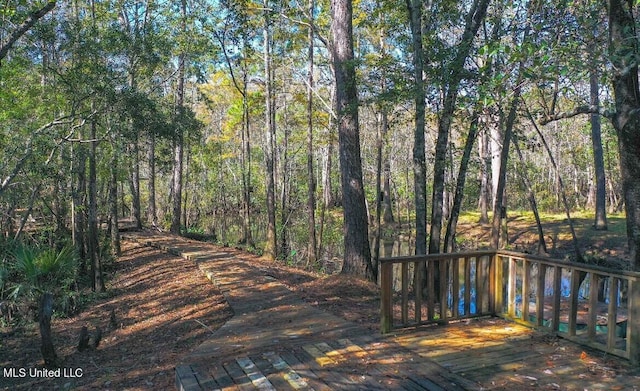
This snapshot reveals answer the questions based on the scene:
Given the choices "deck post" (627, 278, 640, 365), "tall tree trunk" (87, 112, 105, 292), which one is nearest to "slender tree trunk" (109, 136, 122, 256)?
"tall tree trunk" (87, 112, 105, 292)

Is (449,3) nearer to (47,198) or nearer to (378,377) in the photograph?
(378,377)

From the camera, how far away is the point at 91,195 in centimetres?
1183

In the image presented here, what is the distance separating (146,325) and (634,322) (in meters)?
7.24

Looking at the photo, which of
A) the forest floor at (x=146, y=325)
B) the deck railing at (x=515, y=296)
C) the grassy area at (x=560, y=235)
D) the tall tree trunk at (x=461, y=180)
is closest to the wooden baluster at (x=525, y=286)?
the deck railing at (x=515, y=296)

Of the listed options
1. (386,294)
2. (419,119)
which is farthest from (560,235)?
(386,294)

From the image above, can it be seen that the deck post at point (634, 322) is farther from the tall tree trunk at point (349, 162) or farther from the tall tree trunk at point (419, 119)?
the tall tree trunk at point (349, 162)

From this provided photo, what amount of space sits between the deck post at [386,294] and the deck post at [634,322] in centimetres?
227

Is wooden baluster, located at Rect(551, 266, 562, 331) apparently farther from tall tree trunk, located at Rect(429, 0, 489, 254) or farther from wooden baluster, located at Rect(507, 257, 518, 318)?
tall tree trunk, located at Rect(429, 0, 489, 254)

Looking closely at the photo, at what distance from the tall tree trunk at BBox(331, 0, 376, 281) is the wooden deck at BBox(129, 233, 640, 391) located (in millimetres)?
2440

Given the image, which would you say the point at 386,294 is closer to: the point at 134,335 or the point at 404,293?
the point at 404,293

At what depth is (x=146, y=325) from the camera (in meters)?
8.23

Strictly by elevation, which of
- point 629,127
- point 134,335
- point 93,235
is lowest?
point 134,335

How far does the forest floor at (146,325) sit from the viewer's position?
5.73 meters

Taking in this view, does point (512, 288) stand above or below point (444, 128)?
below
